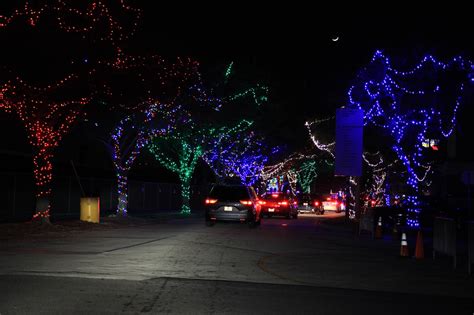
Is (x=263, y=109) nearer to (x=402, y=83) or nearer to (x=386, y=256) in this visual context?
(x=402, y=83)

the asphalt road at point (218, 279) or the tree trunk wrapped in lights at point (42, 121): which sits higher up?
the tree trunk wrapped in lights at point (42, 121)

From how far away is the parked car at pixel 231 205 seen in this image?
25062 millimetres

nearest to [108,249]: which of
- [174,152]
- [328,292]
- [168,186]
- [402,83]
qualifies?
[328,292]

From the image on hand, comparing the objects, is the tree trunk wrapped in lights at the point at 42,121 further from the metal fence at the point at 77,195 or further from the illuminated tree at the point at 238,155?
the illuminated tree at the point at 238,155

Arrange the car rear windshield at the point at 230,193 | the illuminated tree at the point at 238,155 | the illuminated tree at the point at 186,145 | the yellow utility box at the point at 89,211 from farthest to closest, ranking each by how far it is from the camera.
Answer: the illuminated tree at the point at 238,155 → the illuminated tree at the point at 186,145 → the yellow utility box at the point at 89,211 → the car rear windshield at the point at 230,193

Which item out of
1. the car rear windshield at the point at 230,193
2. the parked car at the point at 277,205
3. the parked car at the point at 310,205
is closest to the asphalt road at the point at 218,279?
the car rear windshield at the point at 230,193

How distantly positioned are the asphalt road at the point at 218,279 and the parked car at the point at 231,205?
21.3ft

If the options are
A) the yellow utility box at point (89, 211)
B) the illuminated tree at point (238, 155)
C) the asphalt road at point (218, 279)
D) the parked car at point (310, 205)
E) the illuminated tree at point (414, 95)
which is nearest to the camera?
the asphalt road at point (218, 279)

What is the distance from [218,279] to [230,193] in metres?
14.4

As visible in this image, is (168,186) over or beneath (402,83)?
beneath

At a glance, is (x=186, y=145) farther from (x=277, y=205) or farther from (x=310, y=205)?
(x=310, y=205)

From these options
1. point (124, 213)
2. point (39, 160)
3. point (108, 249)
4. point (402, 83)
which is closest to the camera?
point (108, 249)

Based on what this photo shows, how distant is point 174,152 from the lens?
135ft

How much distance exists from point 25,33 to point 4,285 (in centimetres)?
1342
